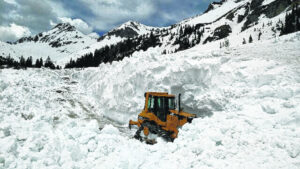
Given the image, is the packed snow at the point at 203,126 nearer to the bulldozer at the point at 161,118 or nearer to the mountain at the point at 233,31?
the bulldozer at the point at 161,118

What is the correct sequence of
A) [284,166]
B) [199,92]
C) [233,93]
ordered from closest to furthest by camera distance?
[284,166], [233,93], [199,92]

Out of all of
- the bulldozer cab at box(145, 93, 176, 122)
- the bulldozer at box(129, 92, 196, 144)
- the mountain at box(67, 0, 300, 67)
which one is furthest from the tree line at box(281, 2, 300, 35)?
the bulldozer at box(129, 92, 196, 144)

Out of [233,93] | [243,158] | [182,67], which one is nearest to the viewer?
[243,158]

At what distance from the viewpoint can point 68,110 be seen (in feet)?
50.7

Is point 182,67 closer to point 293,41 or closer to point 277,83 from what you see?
point 277,83

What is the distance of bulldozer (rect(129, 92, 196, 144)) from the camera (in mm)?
8148

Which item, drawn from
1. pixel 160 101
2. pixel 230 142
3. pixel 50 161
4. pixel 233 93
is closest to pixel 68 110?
pixel 160 101

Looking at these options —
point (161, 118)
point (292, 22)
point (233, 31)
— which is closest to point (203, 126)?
point (161, 118)

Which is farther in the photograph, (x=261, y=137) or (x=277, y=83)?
(x=277, y=83)

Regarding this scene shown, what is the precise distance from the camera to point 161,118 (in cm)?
888

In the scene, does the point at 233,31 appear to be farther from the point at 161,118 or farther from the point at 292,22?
the point at 161,118

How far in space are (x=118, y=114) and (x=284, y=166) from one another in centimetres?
1225

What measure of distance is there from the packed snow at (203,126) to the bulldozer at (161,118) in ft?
2.99

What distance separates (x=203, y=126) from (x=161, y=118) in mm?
2558
